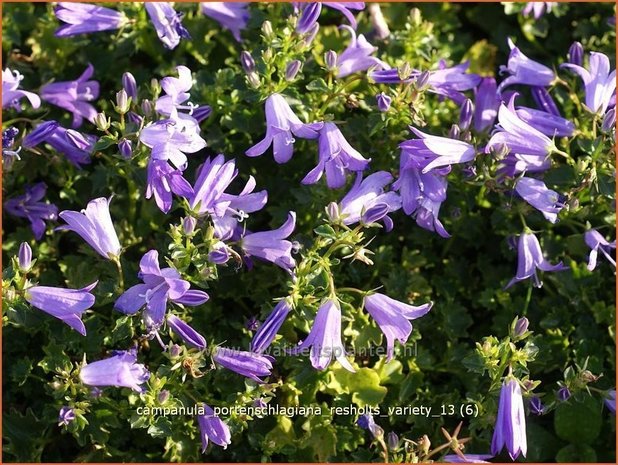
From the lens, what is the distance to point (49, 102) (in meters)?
3.87

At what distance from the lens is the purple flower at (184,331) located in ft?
9.76

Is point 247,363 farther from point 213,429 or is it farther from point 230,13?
point 230,13

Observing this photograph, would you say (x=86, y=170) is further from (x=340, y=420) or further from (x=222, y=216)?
(x=340, y=420)

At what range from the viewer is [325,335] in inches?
115

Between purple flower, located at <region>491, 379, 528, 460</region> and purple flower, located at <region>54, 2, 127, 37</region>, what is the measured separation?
2.24 meters

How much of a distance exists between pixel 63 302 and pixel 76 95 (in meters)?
1.16

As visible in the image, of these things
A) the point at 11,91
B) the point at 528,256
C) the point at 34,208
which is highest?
the point at 11,91

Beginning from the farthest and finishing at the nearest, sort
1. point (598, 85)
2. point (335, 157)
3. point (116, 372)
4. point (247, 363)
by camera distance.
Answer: point (598, 85), point (335, 157), point (247, 363), point (116, 372)

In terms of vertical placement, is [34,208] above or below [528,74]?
below

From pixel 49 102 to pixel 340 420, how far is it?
1873mm

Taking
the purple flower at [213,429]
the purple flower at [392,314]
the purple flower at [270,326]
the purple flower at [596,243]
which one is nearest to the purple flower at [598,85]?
the purple flower at [596,243]

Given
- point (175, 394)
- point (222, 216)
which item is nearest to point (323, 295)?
point (222, 216)

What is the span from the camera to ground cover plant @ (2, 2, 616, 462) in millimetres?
3049

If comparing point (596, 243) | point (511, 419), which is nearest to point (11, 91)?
point (511, 419)
